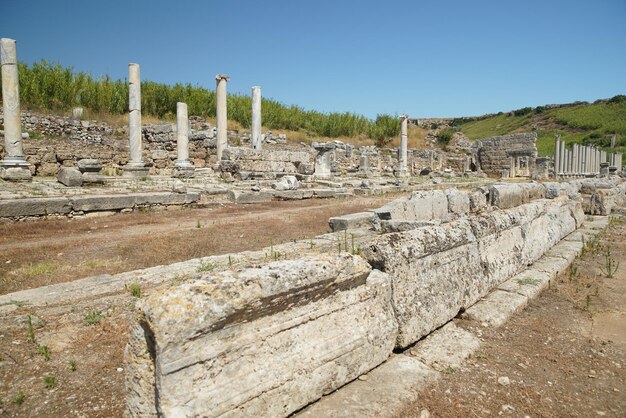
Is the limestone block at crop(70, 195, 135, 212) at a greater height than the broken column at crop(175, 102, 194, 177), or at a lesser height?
lesser

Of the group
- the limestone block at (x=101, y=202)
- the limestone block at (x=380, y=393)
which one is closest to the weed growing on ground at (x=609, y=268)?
the limestone block at (x=380, y=393)

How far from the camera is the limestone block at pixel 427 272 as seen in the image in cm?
279

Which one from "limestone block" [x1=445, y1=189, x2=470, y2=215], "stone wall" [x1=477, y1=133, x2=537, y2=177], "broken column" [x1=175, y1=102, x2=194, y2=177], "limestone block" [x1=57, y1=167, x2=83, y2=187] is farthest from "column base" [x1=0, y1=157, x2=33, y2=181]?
"stone wall" [x1=477, y1=133, x2=537, y2=177]

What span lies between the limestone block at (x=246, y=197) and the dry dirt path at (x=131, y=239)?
1.43 m

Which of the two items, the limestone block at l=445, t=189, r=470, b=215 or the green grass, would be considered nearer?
the limestone block at l=445, t=189, r=470, b=215

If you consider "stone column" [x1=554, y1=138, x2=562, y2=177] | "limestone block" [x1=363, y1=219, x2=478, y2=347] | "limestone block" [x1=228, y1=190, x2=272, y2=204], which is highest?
"stone column" [x1=554, y1=138, x2=562, y2=177]

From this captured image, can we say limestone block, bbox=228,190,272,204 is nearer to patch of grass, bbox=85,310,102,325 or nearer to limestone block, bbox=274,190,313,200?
limestone block, bbox=274,190,313,200

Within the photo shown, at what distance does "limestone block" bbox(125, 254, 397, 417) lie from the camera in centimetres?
168

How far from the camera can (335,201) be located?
13594mm

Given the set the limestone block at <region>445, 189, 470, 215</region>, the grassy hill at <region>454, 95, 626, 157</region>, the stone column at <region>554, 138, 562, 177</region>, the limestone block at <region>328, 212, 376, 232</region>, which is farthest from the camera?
the grassy hill at <region>454, 95, 626, 157</region>

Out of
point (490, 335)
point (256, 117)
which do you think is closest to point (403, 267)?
point (490, 335)

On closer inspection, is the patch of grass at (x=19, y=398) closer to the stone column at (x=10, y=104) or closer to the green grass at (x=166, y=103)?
the stone column at (x=10, y=104)

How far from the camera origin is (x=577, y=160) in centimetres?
3434

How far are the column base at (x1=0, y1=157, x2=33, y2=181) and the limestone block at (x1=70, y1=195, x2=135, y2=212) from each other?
16.7ft
